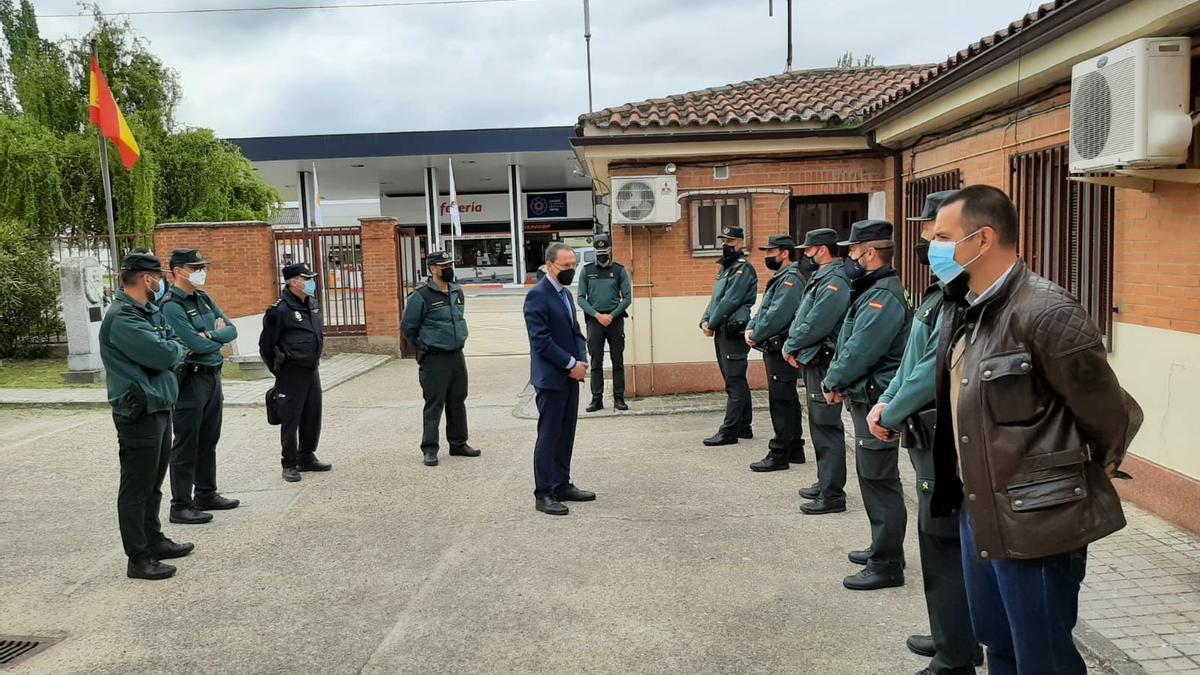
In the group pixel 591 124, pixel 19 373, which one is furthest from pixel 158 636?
pixel 19 373

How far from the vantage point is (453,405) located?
7.90 meters

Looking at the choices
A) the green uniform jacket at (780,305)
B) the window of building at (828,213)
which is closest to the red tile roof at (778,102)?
the window of building at (828,213)

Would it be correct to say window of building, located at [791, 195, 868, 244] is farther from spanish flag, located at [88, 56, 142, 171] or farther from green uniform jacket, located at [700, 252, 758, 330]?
spanish flag, located at [88, 56, 142, 171]

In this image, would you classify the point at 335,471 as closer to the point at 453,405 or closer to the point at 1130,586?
the point at 453,405

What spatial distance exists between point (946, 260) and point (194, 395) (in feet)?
17.0

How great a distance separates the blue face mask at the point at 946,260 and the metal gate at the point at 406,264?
43.5 ft

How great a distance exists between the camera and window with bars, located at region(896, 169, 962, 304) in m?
8.65

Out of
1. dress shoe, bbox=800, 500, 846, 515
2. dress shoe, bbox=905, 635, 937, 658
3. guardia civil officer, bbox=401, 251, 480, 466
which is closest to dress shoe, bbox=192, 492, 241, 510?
guardia civil officer, bbox=401, 251, 480, 466

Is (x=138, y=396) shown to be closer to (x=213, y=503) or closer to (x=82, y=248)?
(x=213, y=503)

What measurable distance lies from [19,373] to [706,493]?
470 inches

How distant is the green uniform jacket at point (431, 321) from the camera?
766 centimetres

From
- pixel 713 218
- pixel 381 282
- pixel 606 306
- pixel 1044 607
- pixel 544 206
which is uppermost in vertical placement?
pixel 544 206

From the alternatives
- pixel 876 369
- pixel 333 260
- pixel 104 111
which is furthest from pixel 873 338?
pixel 333 260

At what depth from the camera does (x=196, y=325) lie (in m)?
6.04
